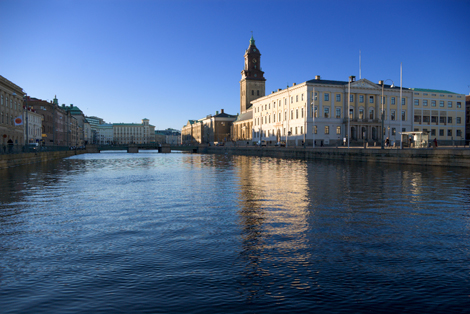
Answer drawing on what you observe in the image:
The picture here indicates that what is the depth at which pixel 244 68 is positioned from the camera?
150 metres

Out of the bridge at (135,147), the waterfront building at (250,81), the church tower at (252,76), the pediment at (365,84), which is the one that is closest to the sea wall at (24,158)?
the bridge at (135,147)

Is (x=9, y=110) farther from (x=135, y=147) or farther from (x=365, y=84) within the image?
(x=365, y=84)

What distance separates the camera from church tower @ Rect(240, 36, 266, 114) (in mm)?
147125

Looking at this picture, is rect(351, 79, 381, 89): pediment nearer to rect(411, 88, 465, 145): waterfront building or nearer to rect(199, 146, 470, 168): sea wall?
rect(411, 88, 465, 145): waterfront building

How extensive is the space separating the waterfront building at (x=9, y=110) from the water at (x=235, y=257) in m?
49.5

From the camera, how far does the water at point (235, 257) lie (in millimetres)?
5777

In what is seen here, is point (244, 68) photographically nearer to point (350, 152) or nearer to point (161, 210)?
point (350, 152)

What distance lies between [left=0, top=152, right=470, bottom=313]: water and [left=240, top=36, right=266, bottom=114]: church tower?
13584cm

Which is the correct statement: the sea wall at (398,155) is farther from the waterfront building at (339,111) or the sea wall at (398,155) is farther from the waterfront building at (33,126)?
the waterfront building at (33,126)

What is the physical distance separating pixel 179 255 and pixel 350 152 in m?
45.4

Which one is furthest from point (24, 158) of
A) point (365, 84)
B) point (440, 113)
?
point (440, 113)

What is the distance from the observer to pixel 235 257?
786 cm

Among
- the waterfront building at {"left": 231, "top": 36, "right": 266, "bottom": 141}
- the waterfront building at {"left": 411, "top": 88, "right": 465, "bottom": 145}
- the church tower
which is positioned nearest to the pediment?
the waterfront building at {"left": 411, "top": 88, "right": 465, "bottom": 145}

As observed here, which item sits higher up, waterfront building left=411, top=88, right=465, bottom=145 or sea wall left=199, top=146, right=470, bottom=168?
waterfront building left=411, top=88, right=465, bottom=145
